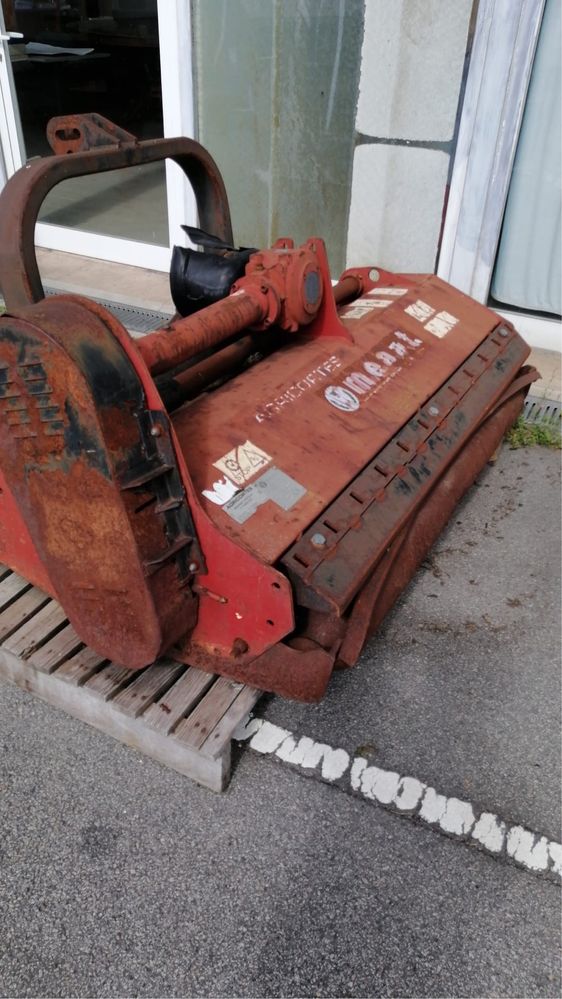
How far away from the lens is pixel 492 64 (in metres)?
3.79

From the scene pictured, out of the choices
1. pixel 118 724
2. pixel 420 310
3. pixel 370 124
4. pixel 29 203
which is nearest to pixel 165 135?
pixel 370 124

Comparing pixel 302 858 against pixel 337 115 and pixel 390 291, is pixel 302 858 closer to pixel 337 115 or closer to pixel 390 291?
pixel 390 291

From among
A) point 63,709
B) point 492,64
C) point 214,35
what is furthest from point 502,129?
point 63,709

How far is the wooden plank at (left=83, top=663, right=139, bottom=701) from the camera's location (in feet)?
7.02

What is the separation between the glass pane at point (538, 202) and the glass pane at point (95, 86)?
8.71 feet

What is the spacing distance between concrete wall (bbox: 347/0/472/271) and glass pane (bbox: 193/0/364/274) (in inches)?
17.3

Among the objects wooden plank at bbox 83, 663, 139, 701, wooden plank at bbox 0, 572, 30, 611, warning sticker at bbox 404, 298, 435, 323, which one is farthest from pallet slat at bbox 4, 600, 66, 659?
warning sticker at bbox 404, 298, 435, 323

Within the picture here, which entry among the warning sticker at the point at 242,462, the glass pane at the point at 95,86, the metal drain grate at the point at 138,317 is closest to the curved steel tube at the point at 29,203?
the warning sticker at the point at 242,462

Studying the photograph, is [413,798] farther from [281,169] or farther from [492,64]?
[281,169]

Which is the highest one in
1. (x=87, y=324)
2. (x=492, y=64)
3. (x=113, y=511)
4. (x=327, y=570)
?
(x=492, y=64)

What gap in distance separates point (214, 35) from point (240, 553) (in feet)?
13.4

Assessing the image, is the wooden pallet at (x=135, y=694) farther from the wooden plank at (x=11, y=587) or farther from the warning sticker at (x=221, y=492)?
the warning sticker at (x=221, y=492)

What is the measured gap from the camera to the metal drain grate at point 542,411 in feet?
13.0

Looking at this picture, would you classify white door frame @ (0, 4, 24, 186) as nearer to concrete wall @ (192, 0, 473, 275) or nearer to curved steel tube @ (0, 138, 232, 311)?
concrete wall @ (192, 0, 473, 275)
